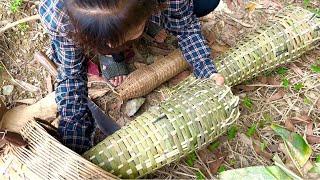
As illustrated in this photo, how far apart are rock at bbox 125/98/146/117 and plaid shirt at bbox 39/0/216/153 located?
0.17 metres

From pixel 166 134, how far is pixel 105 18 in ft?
1.40

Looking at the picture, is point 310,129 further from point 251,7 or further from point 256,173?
point 251,7

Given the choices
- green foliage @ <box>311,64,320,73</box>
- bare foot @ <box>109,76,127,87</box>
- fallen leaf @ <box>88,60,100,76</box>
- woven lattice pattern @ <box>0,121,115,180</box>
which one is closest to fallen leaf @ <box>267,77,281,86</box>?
green foliage @ <box>311,64,320,73</box>

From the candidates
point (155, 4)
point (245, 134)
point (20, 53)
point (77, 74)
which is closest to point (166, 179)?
point (245, 134)

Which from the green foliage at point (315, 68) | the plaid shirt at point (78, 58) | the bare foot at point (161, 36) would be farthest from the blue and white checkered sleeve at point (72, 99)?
the green foliage at point (315, 68)

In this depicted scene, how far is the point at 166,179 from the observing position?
6.31ft

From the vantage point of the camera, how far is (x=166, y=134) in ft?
5.52

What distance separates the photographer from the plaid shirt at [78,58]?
1.79m

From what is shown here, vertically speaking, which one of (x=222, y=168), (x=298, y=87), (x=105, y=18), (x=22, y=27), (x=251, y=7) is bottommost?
(x=222, y=168)

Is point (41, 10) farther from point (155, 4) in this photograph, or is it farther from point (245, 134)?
point (245, 134)

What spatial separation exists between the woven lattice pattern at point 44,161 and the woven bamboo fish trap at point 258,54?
1.85 feet

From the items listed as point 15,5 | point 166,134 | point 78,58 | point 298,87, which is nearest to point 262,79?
point 298,87

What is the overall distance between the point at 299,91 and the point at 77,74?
2.91 ft

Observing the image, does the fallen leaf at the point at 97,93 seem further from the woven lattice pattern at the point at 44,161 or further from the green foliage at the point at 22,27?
the woven lattice pattern at the point at 44,161
